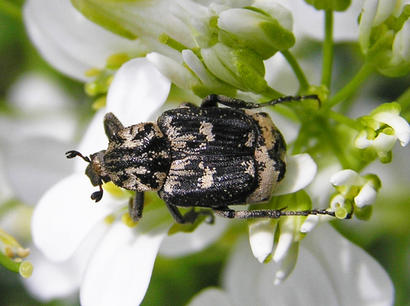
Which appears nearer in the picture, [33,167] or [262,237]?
[262,237]

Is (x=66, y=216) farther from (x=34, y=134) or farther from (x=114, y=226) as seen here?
(x=34, y=134)

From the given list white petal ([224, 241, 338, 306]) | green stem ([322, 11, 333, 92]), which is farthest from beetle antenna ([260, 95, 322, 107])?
white petal ([224, 241, 338, 306])

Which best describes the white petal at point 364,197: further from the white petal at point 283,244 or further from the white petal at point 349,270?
the white petal at point 349,270

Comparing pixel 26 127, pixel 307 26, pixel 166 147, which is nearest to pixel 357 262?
pixel 166 147

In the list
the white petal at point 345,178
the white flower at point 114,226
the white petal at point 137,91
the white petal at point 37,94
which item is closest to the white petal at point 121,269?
the white flower at point 114,226

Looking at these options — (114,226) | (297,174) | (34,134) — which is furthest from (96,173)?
(34,134)

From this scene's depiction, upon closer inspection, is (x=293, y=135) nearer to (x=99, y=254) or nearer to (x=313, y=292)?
(x=313, y=292)

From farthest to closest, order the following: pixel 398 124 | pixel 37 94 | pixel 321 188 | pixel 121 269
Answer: pixel 37 94
pixel 321 188
pixel 121 269
pixel 398 124
